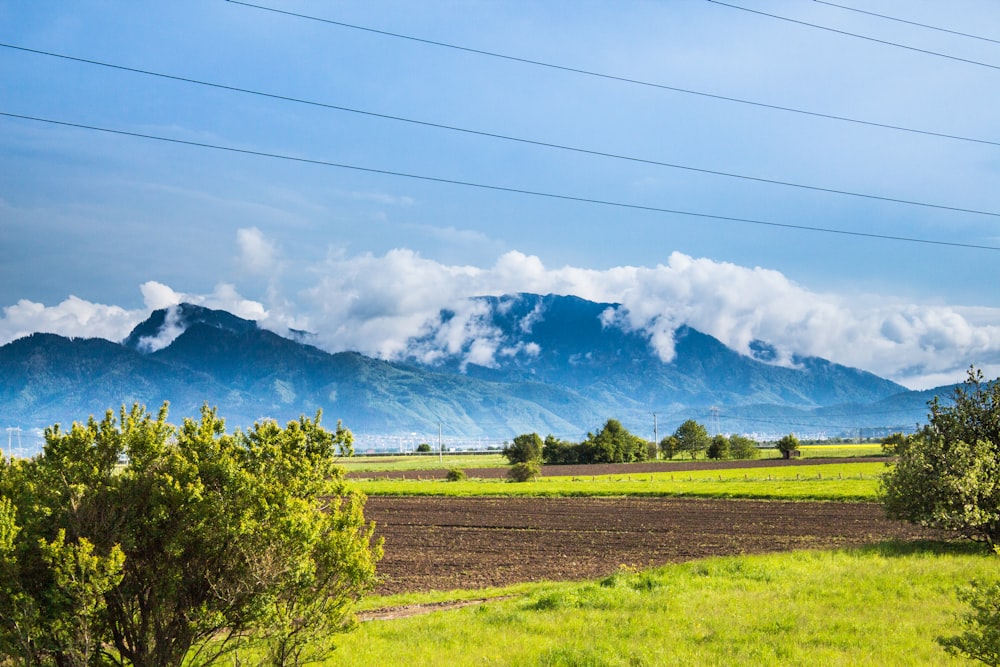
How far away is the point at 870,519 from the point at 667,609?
115ft

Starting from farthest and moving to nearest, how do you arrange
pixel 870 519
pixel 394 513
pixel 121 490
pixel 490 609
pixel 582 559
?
pixel 394 513
pixel 870 519
pixel 582 559
pixel 490 609
pixel 121 490

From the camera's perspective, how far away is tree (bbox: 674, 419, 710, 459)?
17375 centimetres

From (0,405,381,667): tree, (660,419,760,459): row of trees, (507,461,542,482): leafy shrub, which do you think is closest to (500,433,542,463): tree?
(507,461,542,482): leafy shrub

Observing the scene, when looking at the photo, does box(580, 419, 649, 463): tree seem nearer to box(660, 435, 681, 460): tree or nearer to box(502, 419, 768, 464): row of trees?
box(502, 419, 768, 464): row of trees

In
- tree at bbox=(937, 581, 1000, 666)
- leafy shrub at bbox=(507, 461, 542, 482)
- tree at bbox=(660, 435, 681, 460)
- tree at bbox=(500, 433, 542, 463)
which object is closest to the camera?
tree at bbox=(937, 581, 1000, 666)

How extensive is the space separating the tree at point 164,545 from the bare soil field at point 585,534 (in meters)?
15.5

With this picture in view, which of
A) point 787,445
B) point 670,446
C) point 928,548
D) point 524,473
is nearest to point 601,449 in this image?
point 670,446

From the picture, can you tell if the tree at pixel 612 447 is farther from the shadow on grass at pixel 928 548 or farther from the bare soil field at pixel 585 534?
the shadow on grass at pixel 928 548

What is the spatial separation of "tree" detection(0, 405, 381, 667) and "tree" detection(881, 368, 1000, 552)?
22540 mm

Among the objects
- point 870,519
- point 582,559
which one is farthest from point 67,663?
point 870,519

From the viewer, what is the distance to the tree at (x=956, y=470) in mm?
25156

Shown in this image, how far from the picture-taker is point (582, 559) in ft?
111

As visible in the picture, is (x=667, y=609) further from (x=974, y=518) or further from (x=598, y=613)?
(x=974, y=518)

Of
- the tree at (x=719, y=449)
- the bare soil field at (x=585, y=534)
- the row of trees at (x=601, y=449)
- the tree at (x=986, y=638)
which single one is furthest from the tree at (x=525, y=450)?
the tree at (x=986, y=638)
